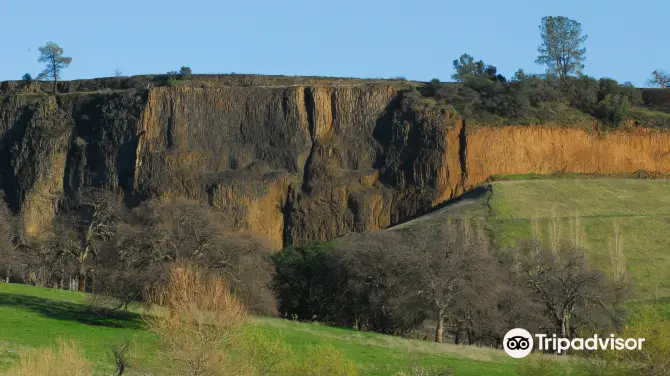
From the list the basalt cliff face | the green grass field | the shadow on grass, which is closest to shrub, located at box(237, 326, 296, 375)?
the green grass field

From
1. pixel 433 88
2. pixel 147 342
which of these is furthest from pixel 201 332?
pixel 433 88

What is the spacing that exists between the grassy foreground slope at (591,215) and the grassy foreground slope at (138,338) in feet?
74.3

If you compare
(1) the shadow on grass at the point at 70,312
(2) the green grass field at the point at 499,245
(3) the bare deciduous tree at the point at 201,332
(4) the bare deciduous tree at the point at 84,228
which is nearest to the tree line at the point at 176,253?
(1) the shadow on grass at the point at 70,312

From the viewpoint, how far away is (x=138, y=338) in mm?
48062

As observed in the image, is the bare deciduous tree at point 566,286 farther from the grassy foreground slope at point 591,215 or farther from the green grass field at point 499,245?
the grassy foreground slope at point 591,215

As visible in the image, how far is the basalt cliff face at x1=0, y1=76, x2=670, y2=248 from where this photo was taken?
9806 centimetres

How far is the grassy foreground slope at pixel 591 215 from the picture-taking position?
79625 millimetres

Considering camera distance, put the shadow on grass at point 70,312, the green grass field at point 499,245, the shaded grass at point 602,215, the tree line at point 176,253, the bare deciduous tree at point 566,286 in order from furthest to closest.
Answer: the shaded grass at point 602,215 < the bare deciduous tree at point 566,286 < the tree line at point 176,253 < the shadow on grass at point 70,312 < the green grass field at point 499,245

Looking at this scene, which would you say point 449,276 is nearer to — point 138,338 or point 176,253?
point 176,253

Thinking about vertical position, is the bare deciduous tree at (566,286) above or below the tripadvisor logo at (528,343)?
above

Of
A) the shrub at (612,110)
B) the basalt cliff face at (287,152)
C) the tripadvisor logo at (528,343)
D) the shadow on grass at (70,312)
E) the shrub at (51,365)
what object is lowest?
the tripadvisor logo at (528,343)

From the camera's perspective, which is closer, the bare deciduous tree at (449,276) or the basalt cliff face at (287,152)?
the bare deciduous tree at (449,276)

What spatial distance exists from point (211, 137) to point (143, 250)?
158 feet

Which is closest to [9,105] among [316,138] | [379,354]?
[316,138]
